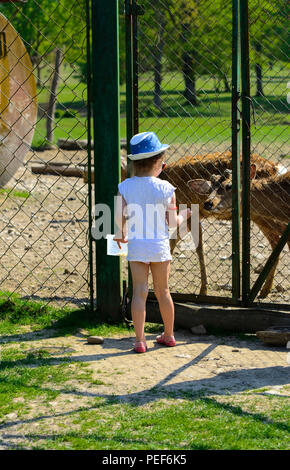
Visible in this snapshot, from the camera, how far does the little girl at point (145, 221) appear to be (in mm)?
4922

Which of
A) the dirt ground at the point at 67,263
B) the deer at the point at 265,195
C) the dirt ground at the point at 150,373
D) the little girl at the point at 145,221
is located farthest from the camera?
the dirt ground at the point at 67,263

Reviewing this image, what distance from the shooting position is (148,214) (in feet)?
16.2

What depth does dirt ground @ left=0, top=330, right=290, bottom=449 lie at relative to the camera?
3.81m

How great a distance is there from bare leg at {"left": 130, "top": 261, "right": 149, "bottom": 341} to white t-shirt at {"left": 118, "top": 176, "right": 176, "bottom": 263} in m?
0.09

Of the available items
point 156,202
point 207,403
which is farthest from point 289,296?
point 207,403

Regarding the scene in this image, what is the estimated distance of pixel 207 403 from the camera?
156 inches

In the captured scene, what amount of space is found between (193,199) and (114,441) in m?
3.68

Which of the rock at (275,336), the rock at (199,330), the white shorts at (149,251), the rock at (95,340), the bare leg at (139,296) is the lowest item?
the rock at (199,330)

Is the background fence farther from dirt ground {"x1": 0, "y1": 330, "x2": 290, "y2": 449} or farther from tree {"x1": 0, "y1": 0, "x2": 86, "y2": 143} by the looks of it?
dirt ground {"x1": 0, "y1": 330, "x2": 290, "y2": 449}

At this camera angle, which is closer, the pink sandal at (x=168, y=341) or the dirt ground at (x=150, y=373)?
the dirt ground at (x=150, y=373)

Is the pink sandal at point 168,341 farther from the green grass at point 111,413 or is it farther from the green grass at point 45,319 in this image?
the green grass at point 111,413

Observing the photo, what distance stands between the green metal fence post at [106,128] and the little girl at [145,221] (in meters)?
0.49

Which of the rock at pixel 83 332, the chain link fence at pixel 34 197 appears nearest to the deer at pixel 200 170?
the chain link fence at pixel 34 197
